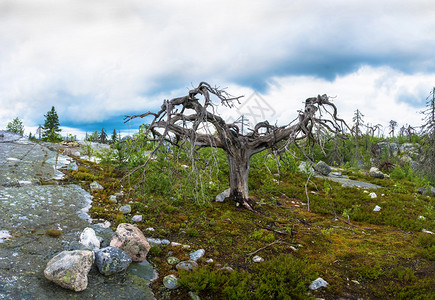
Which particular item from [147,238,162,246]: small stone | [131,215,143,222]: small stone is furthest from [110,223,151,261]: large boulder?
[131,215,143,222]: small stone

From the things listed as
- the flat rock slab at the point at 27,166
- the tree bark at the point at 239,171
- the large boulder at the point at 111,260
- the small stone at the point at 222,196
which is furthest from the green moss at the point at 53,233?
the tree bark at the point at 239,171

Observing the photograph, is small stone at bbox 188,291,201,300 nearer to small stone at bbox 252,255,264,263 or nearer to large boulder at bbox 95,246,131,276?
large boulder at bbox 95,246,131,276

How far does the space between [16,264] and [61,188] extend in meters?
4.23

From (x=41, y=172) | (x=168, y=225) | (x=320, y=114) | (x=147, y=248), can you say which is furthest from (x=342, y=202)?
(x=41, y=172)

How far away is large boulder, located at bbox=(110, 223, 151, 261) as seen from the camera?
4793 millimetres

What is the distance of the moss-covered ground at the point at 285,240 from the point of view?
4453mm

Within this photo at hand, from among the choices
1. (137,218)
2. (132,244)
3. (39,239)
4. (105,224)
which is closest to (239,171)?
(137,218)

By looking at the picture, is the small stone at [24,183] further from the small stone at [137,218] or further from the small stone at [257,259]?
the small stone at [257,259]

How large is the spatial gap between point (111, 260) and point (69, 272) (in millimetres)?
716

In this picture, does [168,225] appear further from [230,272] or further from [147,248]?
[230,272]

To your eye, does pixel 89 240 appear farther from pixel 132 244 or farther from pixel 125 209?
pixel 125 209

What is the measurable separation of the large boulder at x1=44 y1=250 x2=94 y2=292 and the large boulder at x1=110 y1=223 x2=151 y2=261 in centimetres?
93

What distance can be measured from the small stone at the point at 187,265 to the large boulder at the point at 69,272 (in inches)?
Answer: 60.2

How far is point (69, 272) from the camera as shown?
3.69m
